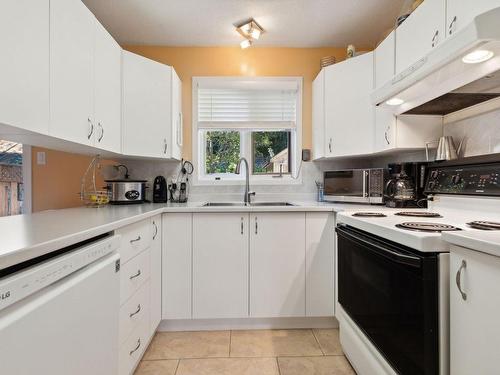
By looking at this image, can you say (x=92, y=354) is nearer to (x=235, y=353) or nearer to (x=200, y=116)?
(x=235, y=353)

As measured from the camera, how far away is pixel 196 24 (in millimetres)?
2240

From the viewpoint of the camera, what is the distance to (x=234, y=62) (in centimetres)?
260

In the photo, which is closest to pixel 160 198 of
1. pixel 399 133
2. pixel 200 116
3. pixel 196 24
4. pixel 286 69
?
pixel 200 116

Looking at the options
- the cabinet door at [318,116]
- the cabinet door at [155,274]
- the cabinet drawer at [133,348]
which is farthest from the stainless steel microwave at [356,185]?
the cabinet drawer at [133,348]

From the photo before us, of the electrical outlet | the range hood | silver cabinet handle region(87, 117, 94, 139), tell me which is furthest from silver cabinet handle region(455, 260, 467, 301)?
the electrical outlet

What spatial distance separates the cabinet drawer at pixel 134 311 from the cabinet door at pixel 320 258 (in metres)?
1.10

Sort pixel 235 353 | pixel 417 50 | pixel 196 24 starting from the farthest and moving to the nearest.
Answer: pixel 196 24 → pixel 235 353 → pixel 417 50

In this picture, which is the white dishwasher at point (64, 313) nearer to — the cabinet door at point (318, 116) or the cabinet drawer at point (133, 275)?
the cabinet drawer at point (133, 275)

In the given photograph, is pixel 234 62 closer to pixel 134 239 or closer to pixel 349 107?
pixel 349 107

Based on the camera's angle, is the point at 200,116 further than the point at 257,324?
Yes

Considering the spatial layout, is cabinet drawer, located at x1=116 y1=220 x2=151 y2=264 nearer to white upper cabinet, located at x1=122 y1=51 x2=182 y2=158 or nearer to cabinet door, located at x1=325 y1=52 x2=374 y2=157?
white upper cabinet, located at x1=122 y1=51 x2=182 y2=158

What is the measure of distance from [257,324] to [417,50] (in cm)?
205

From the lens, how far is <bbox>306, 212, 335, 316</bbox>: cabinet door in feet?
6.48

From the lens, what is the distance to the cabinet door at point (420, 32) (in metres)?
1.40
